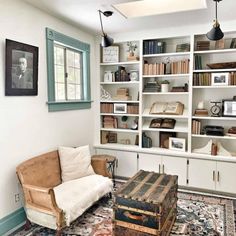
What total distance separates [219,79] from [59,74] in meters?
2.41

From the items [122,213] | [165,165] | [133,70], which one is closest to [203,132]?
[165,165]

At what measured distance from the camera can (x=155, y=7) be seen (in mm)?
3145

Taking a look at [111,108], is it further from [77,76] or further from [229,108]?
[229,108]

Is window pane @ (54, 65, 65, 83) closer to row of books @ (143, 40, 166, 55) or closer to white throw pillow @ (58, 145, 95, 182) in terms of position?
white throw pillow @ (58, 145, 95, 182)

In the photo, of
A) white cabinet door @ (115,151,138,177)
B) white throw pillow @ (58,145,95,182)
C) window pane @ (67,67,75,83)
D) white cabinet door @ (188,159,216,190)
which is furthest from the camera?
white cabinet door @ (115,151,138,177)

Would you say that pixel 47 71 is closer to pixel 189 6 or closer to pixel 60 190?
pixel 60 190

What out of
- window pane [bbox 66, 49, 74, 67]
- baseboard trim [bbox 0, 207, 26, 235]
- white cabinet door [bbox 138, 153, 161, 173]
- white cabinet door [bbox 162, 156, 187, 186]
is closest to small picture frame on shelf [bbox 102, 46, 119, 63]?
window pane [bbox 66, 49, 74, 67]

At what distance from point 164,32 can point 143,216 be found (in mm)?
2864

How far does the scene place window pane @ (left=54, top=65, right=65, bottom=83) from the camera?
3.59 metres

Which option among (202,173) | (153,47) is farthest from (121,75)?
(202,173)

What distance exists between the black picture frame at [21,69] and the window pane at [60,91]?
1.98 feet

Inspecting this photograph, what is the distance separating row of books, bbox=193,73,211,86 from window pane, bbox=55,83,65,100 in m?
2.06

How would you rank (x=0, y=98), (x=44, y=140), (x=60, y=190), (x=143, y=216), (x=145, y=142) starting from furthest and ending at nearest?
(x=145, y=142)
(x=44, y=140)
(x=60, y=190)
(x=0, y=98)
(x=143, y=216)

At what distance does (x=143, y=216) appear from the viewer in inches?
90.0
